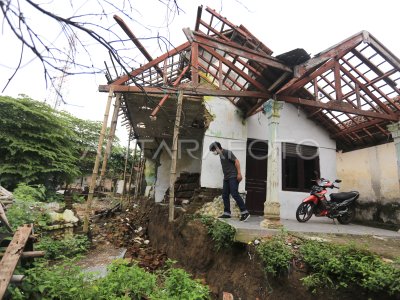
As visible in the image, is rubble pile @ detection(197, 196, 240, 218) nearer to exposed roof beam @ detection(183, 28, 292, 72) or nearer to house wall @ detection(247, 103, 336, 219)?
house wall @ detection(247, 103, 336, 219)

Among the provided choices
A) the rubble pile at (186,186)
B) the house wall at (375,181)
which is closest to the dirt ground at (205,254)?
the rubble pile at (186,186)

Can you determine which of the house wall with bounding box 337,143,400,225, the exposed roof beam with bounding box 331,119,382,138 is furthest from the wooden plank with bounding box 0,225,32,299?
the house wall with bounding box 337,143,400,225

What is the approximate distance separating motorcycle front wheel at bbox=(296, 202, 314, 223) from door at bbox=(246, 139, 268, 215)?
4.01ft

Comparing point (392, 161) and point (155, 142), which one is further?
point (155, 142)

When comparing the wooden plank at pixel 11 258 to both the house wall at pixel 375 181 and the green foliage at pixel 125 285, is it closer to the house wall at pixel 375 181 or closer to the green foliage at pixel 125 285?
the green foliage at pixel 125 285

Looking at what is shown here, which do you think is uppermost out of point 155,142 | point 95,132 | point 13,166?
point 95,132

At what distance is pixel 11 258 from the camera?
252 cm

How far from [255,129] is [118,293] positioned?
5872 millimetres

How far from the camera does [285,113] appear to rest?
7.89 meters

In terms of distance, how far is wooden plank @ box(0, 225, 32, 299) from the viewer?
2.28 meters

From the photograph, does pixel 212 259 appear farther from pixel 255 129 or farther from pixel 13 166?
pixel 13 166

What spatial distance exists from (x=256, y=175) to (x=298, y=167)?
1425mm

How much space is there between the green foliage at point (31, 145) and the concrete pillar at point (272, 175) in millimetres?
6615

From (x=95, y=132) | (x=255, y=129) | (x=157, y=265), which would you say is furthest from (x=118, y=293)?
(x=95, y=132)
